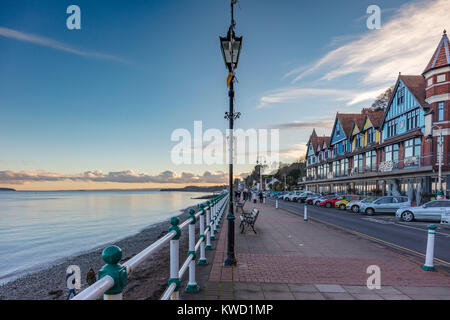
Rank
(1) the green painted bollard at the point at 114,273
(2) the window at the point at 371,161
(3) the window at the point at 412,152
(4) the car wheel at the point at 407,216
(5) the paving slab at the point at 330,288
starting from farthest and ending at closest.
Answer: (2) the window at the point at 371,161 → (3) the window at the point at 412,152 → (4) the car wheel at the point at 407,216 → (5) the paving slab at the point at 330,288 → (1) the green painted bollard at the point at 114,273

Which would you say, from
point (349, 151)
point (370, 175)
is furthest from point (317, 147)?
point (370, 175)

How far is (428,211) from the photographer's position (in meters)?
16.3

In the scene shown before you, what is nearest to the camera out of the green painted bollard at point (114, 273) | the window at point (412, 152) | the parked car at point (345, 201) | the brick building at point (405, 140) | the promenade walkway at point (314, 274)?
the green painted bollard at point (114, 273)

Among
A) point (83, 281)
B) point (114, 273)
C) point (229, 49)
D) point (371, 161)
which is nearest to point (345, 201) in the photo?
point (371, 161)

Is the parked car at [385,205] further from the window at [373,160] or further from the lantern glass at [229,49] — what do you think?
the lantern glass at [229,49]

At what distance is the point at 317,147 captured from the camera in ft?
202

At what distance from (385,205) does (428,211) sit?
16.5 feet

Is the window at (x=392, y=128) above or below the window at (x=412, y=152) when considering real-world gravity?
above

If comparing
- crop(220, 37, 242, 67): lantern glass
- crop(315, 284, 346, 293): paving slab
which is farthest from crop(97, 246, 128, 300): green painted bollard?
crop(220, 37, 242, 67): lantern glass

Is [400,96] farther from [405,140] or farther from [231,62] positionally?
[231,62]

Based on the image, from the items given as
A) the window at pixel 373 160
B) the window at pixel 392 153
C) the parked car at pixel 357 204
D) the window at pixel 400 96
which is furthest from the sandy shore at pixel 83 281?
the window at pixel 373 160

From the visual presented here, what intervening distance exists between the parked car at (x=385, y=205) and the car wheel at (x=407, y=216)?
4.12 meters

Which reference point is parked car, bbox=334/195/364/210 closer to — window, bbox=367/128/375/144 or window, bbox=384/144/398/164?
window, bbox=384/144/398/164

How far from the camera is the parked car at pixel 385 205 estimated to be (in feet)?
69.3
